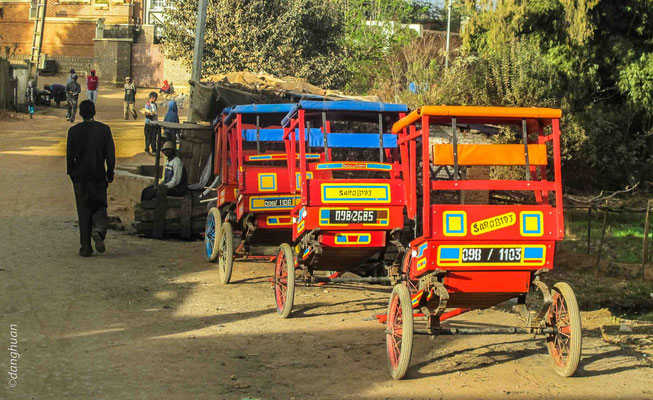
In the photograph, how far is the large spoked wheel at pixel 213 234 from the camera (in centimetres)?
1215

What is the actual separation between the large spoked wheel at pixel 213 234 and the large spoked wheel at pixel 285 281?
2.39 meters

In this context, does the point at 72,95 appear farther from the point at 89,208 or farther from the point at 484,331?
the point at 484,331

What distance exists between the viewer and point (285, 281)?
31.4 ft

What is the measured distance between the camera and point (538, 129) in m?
7.97

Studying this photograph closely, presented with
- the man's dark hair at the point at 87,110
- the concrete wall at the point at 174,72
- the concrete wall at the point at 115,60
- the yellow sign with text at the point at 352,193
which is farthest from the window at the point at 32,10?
the yellow sign with text at the point at 352,193

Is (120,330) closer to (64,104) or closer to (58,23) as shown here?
(64,104)

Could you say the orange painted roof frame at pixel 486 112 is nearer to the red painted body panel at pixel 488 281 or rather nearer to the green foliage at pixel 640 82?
the red painted body panel at pixel 488 281

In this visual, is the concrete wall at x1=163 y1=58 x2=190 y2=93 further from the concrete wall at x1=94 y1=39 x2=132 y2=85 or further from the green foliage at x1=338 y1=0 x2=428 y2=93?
the green foliage at x1=338 y1=0 x2=428 y2=93

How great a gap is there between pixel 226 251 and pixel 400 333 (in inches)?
167

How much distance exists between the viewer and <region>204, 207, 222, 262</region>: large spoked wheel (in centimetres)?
1215

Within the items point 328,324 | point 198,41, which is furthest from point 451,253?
point 198,41

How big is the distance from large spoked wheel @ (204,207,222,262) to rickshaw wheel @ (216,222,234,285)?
0.39 metres

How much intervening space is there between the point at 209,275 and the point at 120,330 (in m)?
3.41

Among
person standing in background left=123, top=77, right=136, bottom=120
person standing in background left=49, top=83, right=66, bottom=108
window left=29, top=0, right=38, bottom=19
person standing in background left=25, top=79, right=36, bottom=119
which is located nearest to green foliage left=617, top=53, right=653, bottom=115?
person standing in background left=123, top=77, right=136, bottom=120
